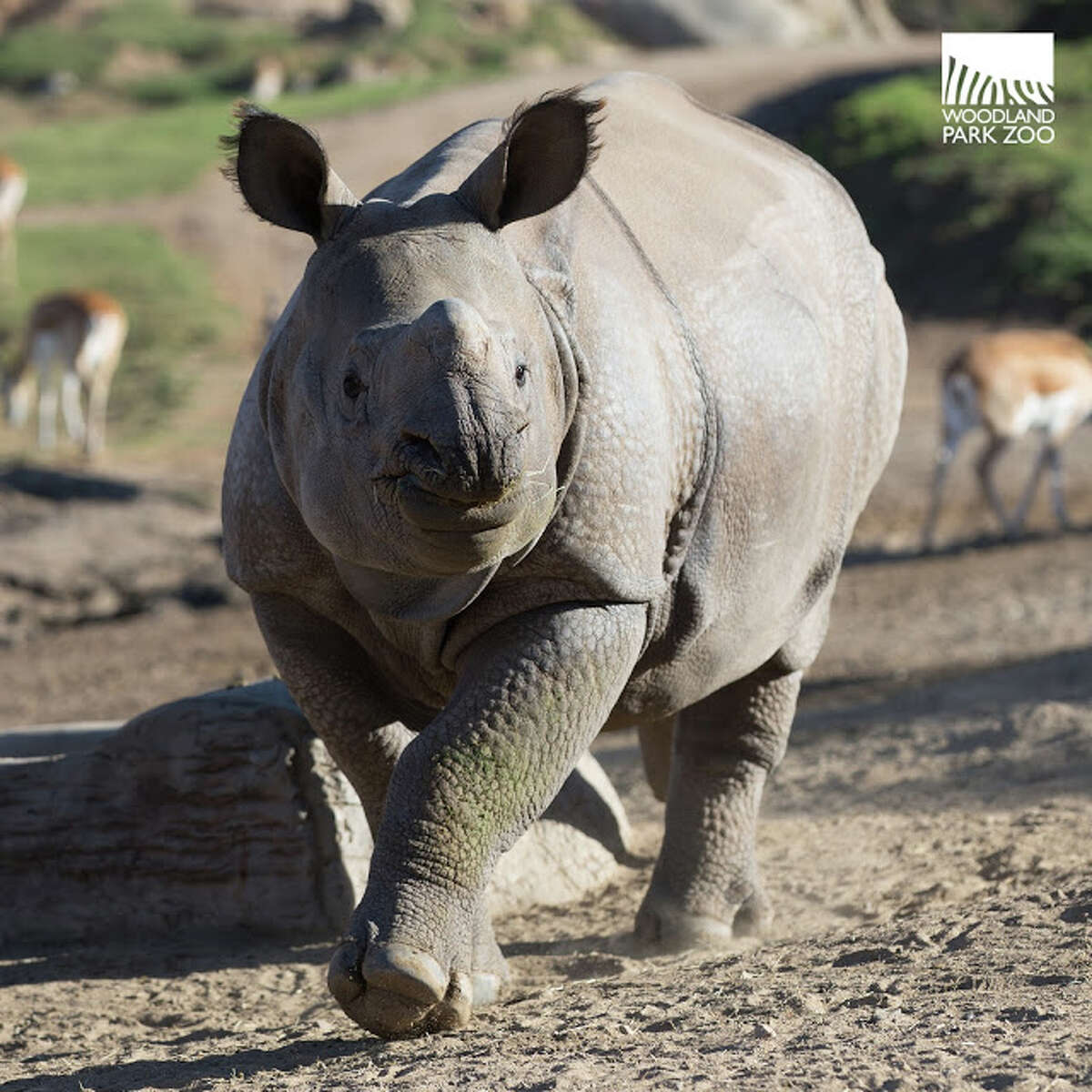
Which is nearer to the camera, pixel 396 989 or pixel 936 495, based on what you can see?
pixel 396 989

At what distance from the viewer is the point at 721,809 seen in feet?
17.9

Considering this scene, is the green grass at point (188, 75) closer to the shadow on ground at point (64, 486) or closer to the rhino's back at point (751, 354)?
the shadow on ground at point (64, 486)

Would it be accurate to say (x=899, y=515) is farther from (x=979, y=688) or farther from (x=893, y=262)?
(x=893, y=262)

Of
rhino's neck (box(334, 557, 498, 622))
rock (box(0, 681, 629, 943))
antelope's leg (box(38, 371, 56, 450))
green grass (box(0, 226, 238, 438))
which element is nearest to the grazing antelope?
green grass (box(0, 226, 238, 438))

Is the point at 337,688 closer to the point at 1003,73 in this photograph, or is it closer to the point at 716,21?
the point at 1003,73

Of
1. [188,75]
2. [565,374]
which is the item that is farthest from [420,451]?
[188,75]

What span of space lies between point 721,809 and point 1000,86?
41.4ft

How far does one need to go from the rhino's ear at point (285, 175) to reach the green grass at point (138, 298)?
1466 centimetres

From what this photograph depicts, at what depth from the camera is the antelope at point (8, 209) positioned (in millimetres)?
22406

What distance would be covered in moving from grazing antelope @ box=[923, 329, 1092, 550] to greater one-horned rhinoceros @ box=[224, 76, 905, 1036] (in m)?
8.69

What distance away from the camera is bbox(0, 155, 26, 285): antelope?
22.4 meters

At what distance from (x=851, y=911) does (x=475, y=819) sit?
1.83 meters

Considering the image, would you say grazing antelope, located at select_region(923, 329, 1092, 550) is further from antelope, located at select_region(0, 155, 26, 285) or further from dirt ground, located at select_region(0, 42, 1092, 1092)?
antelope, located at select_region(0, 155, 26, 285)

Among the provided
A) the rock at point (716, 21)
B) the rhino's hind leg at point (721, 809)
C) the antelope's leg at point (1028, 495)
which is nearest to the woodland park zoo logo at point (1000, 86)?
the antelope's leg at point (1028, 495)
